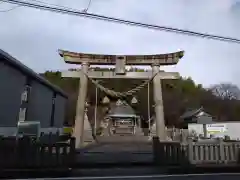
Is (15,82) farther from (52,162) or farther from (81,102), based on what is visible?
(52,162)

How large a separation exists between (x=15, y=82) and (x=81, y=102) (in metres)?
4.92

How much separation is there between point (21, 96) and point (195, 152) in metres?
12.4

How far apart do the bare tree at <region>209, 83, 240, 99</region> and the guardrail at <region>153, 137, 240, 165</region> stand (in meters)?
69.7

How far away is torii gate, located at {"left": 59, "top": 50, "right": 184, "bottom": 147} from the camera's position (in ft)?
61.4

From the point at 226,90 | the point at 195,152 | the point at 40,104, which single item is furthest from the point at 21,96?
the point at 226,90

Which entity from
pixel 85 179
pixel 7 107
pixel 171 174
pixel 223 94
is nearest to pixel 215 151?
pixel 171 174

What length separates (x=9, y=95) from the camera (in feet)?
59.2

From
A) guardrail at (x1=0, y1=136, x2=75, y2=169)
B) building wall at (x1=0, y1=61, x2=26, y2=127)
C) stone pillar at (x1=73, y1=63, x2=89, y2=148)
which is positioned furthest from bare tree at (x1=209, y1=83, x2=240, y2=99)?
guardrail at (x1=0, y1=136, x2=75, y2=169)

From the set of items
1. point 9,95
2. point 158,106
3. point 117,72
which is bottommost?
point 158,106

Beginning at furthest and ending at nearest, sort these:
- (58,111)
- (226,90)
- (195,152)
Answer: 1. (226,90)
2. (58,111)
3. (195,152)

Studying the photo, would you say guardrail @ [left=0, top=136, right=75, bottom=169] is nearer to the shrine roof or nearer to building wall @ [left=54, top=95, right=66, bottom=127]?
the shrine roof

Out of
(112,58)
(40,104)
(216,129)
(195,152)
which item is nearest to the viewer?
(195,152)

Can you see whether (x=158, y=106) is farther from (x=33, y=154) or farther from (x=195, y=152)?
(x=33, y=154)

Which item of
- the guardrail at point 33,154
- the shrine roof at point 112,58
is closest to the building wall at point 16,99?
the shrine roof at point 112,58
